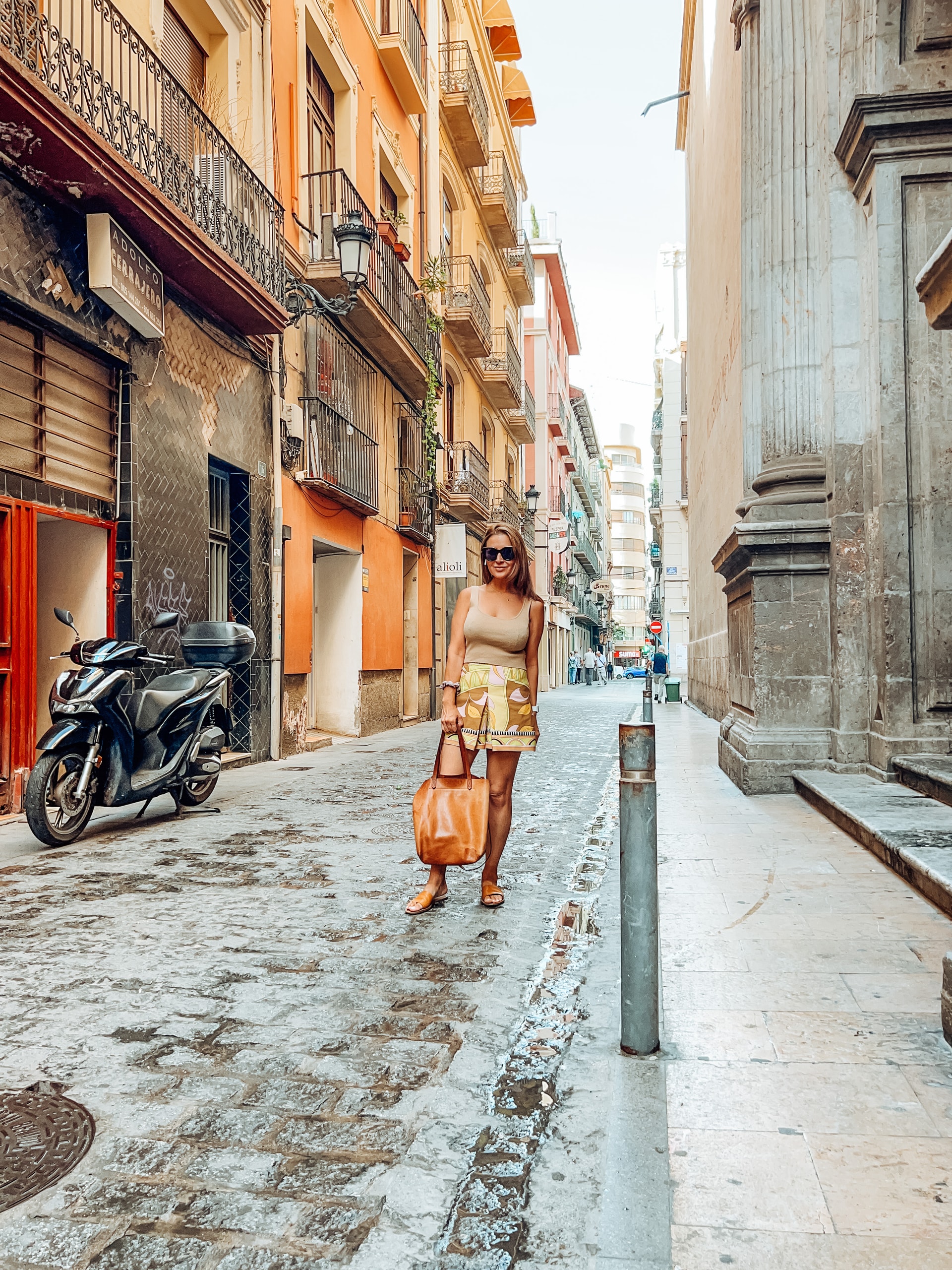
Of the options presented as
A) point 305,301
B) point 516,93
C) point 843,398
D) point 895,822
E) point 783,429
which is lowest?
point 895,822

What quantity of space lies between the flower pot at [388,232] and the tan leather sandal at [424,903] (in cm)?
1319

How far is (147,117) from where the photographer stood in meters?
8.58

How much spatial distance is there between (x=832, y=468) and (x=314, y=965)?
5.49 m

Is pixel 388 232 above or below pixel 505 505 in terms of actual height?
above

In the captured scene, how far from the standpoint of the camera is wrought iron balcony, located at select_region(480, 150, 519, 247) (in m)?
24.3

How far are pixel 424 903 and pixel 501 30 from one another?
93.3ft

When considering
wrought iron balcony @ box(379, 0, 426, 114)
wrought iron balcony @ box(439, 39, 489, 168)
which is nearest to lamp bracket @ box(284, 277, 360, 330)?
wrought iron balcony @ box(379, 0, 426, 114)

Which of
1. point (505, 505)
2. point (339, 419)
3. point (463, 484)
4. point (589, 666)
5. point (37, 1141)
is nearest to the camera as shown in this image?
point (37, 1141)

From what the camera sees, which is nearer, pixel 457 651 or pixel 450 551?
pixel 457 651

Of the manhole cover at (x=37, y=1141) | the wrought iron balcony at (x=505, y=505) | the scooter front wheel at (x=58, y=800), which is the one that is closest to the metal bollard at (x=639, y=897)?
the manhole cover at (x=37, y=1141)

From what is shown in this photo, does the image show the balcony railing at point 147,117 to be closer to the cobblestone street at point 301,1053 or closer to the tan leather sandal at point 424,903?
the cobblestone street at point 301,1053

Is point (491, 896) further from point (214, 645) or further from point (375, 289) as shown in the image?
point (375, 289)

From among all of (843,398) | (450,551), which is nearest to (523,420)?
(450,551)

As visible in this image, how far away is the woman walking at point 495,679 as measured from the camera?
428 centimetres
